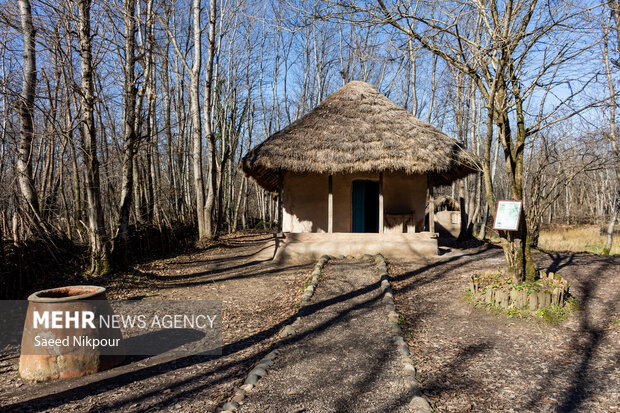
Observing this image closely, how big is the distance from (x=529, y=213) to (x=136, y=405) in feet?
18.2

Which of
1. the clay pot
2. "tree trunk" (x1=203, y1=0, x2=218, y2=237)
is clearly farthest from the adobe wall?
the clay pot

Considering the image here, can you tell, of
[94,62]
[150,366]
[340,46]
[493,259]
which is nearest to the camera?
[150,366]

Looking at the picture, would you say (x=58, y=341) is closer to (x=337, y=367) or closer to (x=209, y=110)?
(x=337, y=367)

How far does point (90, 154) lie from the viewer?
724 centimetres

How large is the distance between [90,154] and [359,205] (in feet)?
22.9

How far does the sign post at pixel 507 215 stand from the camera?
5164 millimetres

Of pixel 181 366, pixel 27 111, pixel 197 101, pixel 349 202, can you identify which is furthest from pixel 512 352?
pixel 197 101

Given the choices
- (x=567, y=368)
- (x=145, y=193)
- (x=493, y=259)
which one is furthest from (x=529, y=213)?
(x=145, y=193)

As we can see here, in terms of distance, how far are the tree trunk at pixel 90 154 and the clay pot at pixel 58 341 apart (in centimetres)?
411

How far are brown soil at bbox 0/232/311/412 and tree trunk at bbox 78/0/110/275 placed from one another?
0.61 m

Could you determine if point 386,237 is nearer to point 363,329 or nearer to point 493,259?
point 493,259

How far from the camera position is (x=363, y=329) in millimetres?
4633

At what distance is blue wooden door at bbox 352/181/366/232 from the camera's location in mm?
11203

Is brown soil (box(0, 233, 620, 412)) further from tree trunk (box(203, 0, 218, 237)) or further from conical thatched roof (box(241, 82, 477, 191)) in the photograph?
tree trunk (box(203, 0, 218, 237))
